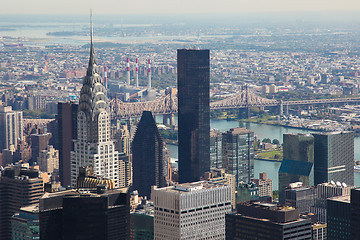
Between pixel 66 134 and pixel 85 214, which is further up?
pixel 85 214

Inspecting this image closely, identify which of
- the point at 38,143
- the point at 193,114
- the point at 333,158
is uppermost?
the point at 193,114


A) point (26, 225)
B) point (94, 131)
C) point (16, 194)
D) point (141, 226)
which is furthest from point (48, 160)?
point (26, 225)

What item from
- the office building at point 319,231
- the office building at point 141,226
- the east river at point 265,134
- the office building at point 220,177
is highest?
the office building at point 141,226

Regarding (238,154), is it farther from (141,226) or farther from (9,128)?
(9,128)

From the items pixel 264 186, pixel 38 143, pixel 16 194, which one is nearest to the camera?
pixel 16 194

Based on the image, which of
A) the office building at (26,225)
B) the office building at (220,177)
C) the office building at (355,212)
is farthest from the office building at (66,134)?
the office building at (355,212)

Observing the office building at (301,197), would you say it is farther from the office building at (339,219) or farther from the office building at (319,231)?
the office building at (339,219)

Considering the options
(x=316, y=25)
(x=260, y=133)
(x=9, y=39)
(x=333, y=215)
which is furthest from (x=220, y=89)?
(x=316, y=25)

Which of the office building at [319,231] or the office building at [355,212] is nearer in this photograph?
the office building at [355,212]
